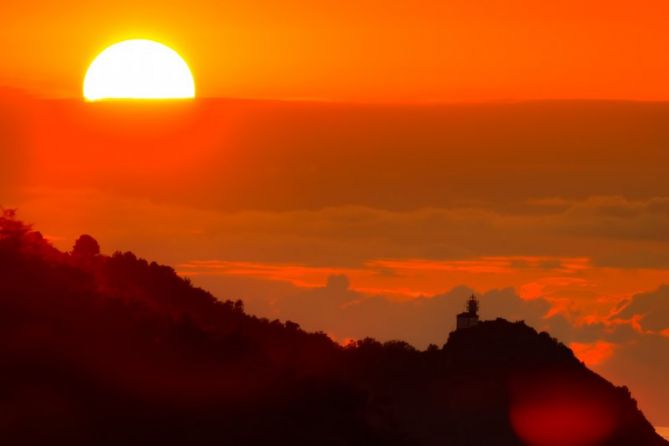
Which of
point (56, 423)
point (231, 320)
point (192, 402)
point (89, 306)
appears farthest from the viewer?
point (231, 320)

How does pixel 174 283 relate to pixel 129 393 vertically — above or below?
above

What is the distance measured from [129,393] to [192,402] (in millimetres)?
3084

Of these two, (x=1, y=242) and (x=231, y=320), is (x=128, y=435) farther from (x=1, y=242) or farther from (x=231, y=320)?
(x=231, y=320)

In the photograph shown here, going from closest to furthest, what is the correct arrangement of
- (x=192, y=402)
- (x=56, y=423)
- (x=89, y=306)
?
(x=56, y=423), (x=192, y=402), (x=89, y=306)

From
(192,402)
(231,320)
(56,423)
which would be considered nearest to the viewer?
(56,423)

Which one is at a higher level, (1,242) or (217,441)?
(1,242)

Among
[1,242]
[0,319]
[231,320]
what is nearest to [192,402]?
[0,319]

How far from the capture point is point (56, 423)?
4028 inches

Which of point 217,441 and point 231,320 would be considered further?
point 231,320

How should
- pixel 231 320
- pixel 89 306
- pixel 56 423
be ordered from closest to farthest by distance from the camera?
1. pixel 56 423
2. pixel 89 306
3. pixel 231 320

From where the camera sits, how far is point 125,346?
4496 inches

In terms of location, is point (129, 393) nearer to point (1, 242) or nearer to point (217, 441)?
point (217, 441)

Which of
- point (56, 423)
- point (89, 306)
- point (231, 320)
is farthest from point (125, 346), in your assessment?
point (231, 320)

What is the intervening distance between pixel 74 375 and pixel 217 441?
7.34 m
